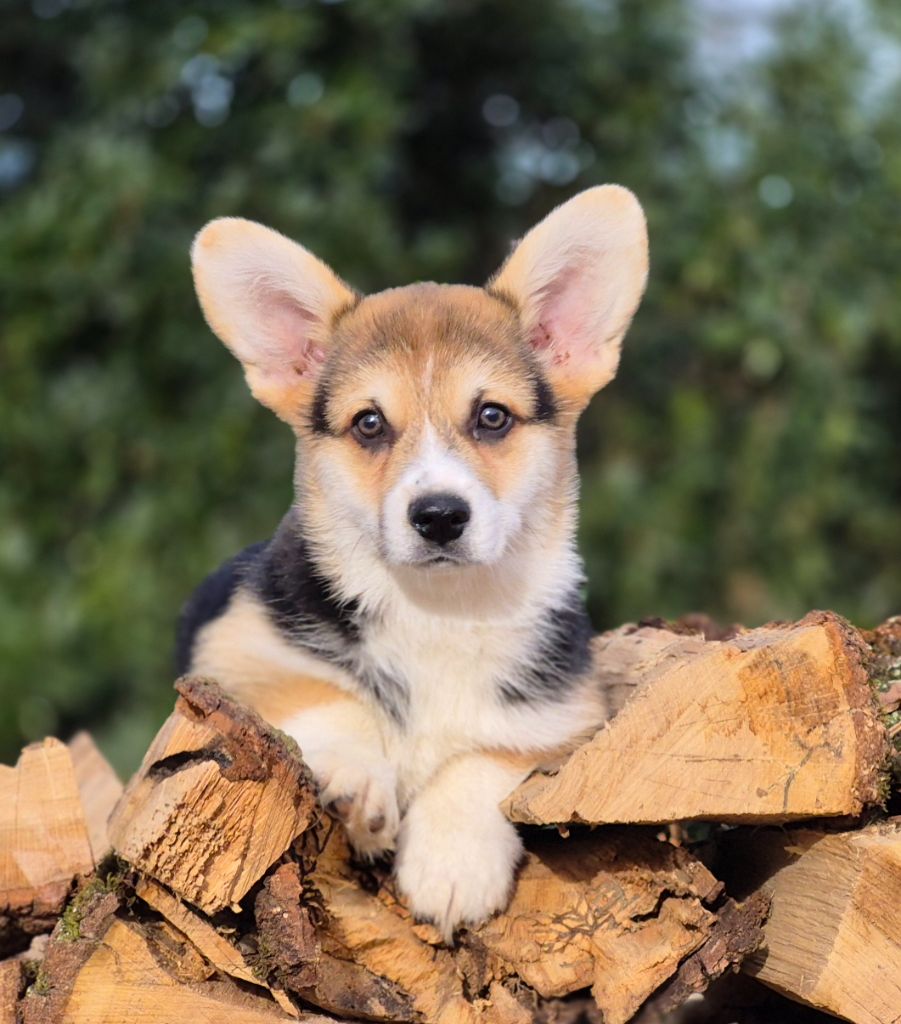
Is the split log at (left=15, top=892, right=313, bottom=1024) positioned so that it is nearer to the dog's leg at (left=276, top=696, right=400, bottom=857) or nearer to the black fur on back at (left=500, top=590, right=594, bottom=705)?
the dog's leg at (left=276, top=696, right=400, bottom=857)

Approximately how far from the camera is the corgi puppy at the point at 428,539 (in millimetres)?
3193

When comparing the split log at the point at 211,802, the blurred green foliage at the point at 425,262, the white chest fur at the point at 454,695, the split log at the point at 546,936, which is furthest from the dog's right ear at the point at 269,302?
the blurred green foliage at the point at 425,262

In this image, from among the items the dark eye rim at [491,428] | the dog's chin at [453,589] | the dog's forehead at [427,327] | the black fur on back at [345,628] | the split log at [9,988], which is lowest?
the split log at [9,988]

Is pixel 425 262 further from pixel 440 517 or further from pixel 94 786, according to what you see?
pixel 440 517

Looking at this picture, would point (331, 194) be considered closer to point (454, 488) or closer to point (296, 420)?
point (296, 420)

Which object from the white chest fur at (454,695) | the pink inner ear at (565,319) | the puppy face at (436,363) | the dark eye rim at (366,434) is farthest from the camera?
the pink inner ear at (565,319)

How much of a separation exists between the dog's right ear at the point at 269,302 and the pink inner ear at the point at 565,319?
1.77ft

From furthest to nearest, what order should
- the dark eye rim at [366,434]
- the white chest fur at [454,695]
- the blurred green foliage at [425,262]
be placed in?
the blurred green foliage at [425,262], the dark eye rim at [366,434], the white chest fur at [454,695]

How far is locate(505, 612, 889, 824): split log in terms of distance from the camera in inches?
107

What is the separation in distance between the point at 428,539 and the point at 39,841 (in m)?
1.10

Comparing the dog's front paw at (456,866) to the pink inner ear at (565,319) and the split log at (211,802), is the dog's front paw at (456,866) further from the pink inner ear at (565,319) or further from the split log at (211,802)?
the pink inner ear at (565,319)

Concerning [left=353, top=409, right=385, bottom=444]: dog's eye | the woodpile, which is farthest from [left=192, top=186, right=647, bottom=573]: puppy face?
the woodpile

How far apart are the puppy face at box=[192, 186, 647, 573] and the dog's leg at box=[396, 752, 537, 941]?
0.50 metres

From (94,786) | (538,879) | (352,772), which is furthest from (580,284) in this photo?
(94,786)
